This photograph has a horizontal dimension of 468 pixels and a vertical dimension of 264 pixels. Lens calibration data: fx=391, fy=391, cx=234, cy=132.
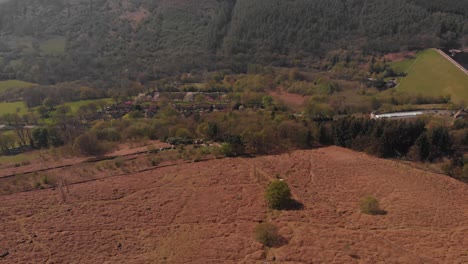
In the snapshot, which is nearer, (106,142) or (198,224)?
(198,224)

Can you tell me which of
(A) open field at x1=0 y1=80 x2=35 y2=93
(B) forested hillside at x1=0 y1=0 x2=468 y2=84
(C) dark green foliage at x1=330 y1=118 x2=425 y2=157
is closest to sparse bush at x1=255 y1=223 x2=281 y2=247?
(C) dark green foliage at x1=330 y1=118 x2=425 y2=157

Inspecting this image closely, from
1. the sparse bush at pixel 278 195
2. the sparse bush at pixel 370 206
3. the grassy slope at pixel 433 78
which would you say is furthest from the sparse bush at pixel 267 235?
the grassy slope at pixel 433 78

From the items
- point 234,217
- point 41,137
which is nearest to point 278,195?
point 234,217

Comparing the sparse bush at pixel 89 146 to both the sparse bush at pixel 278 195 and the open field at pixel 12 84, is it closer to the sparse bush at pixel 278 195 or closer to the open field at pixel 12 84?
the sparse bush at pixel 278 195

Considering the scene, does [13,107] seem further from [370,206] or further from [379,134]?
[370,206]

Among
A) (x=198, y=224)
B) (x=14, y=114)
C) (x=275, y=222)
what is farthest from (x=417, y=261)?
(x=14, y=114)

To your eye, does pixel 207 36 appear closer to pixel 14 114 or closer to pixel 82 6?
pixel 82 6
